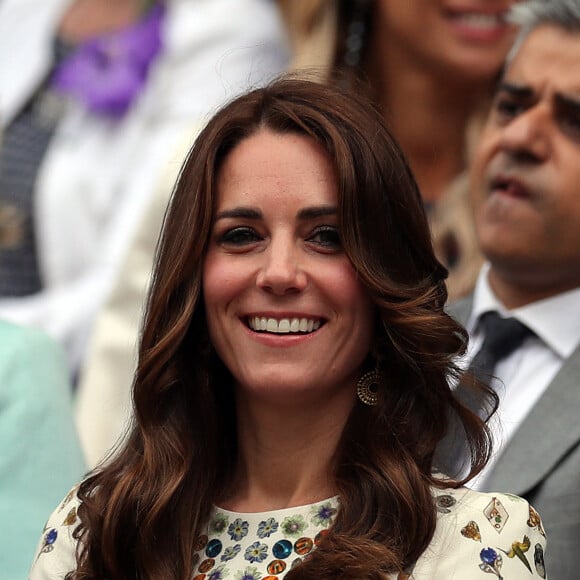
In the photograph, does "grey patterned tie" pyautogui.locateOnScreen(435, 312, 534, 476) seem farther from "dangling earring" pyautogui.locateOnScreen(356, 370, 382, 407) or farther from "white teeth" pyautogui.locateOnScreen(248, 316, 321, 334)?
"white teeth" pyautogui.locateOnScreen(248, 316, 321, 334)

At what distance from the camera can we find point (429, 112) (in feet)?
14.8

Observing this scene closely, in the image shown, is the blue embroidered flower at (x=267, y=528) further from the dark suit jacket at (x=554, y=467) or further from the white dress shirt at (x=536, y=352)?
the white dress shirt at (x=536, y=352)

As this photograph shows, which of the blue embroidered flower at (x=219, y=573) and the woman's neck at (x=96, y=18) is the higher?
the blue embroidered flower at (x=219, y=573)

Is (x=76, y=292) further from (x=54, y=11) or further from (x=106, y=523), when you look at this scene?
(x=106, y=523)

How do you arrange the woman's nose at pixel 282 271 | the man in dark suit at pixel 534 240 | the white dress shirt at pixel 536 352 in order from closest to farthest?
1. the woman's nose at pixel 282 271
2. the man in dark suit at pixel 534 240
3. the white dress shirt at pixel 536 352

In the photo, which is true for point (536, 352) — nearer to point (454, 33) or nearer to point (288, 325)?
point (288, 325)

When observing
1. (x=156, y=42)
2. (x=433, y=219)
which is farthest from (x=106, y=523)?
(x=156, y=42)

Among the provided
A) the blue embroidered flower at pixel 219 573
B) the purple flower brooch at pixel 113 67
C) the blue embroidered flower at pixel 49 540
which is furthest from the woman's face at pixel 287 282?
the purple flower brooch at pixel 113 67

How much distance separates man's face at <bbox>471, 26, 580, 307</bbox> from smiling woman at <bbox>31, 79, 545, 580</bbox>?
722 millimetres

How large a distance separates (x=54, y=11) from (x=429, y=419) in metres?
3.16

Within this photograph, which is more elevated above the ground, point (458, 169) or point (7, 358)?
point (7, 358)

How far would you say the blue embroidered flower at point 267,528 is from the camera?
2436mm

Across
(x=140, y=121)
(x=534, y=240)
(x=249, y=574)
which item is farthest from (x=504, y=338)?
(x=140, y=121)

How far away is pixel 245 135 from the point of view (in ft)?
8.39
